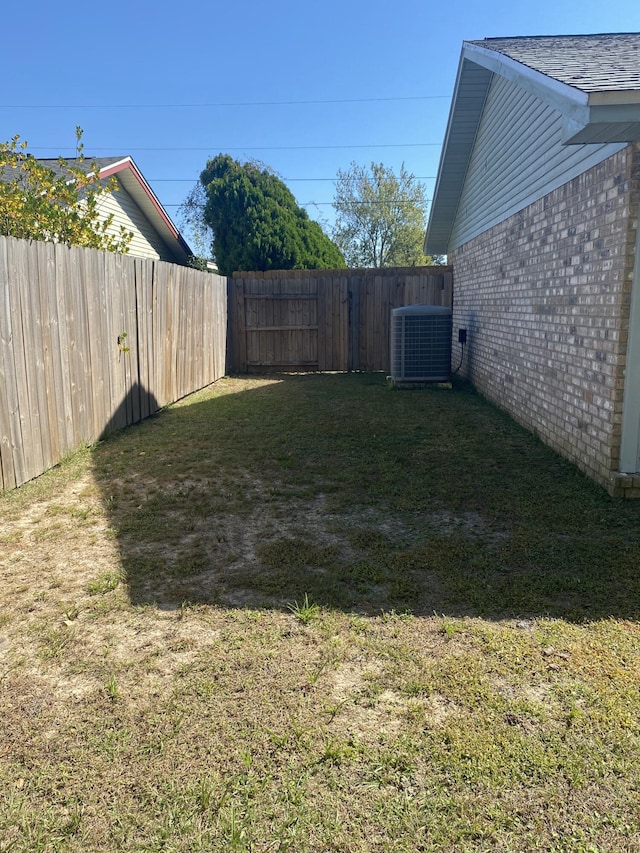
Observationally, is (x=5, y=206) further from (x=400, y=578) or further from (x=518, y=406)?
(x=518, y=406)

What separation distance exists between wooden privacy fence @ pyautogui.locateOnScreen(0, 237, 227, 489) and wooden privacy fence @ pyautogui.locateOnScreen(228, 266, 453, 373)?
3.22 meters

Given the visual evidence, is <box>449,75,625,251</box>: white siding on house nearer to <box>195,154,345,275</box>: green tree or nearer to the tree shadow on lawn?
the tree shadow on lawn

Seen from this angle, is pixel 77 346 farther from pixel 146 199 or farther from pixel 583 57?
pixel 146 199

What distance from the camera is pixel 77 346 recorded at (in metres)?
5.58

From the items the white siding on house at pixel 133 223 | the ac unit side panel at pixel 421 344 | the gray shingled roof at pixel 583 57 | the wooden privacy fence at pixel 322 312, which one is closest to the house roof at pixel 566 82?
the gray shingled roof at pixel 583 57

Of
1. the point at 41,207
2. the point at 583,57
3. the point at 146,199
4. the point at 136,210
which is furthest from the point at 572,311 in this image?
the point at 136,210

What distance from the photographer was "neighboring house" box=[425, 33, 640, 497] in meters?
4.09

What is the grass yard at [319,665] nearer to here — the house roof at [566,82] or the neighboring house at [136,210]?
the house roof at [566,82]

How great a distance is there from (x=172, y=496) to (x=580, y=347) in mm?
3535

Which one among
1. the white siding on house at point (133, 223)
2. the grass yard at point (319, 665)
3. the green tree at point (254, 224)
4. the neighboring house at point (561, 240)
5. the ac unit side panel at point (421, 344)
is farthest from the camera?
the green tree at point (254, 224)

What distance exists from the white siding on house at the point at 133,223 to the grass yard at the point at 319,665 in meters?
10.1

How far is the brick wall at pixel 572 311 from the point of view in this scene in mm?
4223

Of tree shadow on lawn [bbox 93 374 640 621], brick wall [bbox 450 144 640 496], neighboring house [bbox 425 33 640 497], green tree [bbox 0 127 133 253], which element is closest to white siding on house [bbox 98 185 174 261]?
green tree [bbox 0 127 133 253]

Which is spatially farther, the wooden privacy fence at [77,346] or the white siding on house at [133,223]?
the white siding on house at [133,223]
